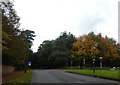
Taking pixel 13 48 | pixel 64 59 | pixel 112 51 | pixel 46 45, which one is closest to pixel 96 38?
pixel 112 51

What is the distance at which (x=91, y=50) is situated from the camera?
109 m

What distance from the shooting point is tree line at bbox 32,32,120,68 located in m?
112

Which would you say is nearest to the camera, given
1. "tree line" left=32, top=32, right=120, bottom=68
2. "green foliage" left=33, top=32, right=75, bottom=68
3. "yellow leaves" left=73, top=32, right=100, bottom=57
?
"yellow leaves" left=73, top=32, right=100, bottom=57

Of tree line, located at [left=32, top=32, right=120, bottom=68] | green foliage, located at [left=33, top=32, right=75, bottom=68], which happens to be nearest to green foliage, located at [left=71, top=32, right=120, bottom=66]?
tree line, located at [left=32, top=32, right=120, bottom=68]

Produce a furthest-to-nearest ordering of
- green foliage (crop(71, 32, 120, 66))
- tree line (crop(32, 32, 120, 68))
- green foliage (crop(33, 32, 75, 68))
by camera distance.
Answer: green foliage (crop(33, 32, 75, 68)), tree line (crop(32, 32, 120, 68)), green foliage (crop(71, 32, 120, 66))

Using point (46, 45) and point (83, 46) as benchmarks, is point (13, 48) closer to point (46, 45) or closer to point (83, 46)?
point (83, 46)

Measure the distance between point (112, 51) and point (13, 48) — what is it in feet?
223

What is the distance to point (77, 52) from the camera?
376ft

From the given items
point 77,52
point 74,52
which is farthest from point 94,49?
point 74,52

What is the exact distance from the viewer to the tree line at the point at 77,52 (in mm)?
111562

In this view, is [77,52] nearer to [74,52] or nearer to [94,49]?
[74,52]

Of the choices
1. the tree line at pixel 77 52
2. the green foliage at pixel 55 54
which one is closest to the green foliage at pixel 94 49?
the tree line at pixel 77 52

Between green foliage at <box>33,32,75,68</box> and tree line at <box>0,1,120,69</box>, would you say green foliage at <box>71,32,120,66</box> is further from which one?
green foliage at <box>33,32,75,68</box>

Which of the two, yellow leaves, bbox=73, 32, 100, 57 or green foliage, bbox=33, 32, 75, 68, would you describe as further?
green foliage, bbox=33, 32, 75, 68
